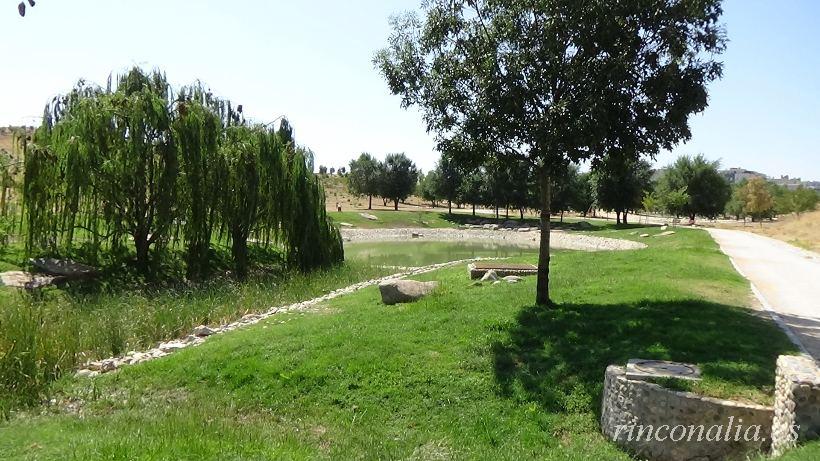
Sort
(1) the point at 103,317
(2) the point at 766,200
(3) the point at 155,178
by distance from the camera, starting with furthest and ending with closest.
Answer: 1. (2) the point at 766,200
2. (3) the point at 155,178
3. (1) the point at 103,317

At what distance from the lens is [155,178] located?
61.5ft

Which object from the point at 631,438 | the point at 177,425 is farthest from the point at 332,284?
the point at 631,438

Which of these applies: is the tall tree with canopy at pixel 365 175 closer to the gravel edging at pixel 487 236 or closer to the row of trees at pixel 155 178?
the gravel edging at pixel 487 236

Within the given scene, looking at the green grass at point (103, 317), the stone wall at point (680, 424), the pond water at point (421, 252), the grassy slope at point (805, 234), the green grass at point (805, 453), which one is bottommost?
the pond water at point (421, 252)

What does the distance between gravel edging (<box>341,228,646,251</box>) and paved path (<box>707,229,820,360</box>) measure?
18.2m

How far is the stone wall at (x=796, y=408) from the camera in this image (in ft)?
17.9

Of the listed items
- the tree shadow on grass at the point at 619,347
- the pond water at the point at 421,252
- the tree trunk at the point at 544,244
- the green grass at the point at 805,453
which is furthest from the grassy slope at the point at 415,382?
the pond water at the point at 421,252

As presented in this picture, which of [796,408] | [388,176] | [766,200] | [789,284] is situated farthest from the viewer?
[388,176]

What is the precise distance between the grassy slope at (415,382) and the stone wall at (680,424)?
1.06ft

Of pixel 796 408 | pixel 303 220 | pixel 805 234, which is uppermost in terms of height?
pixel 303 220

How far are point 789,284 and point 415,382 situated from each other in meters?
11.4

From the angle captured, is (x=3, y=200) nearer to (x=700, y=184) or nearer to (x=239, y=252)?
(x=239, y=252)

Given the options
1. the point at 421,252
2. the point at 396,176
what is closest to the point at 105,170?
the point at 421,252

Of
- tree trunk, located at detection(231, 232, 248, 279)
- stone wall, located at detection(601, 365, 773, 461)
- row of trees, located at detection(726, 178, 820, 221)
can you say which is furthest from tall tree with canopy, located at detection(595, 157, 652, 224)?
stone wall, located at detection(601, 365, 773, 461)
